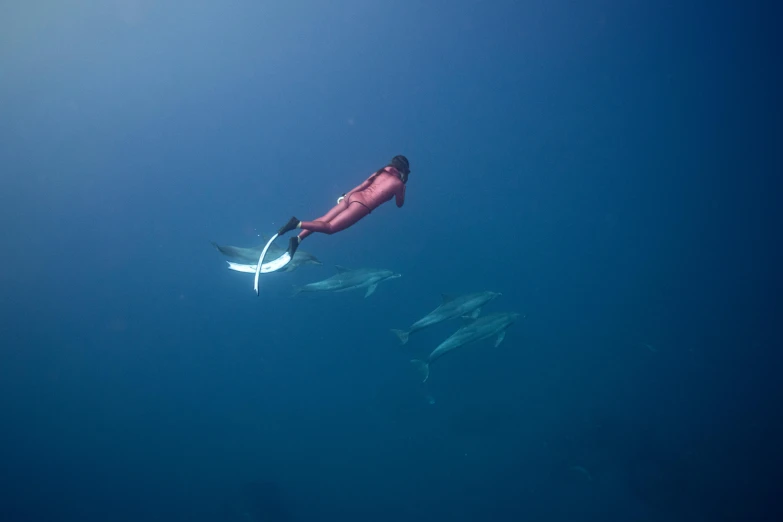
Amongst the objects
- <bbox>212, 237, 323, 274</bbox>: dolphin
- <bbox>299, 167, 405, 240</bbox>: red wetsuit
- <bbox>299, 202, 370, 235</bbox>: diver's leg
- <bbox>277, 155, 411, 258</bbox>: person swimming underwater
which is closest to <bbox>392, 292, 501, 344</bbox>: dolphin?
<bbox>212, 237, 323, 274</bbox>: dolphin

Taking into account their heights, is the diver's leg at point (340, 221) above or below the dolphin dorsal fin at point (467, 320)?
above

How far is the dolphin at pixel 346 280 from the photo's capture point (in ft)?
34.0

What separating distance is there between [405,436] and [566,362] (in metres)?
9.43

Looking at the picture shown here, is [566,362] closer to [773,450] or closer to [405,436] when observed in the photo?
[773,450]

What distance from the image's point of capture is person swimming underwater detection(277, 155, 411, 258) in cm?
555

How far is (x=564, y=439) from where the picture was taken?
15.7m

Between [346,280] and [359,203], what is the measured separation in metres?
4.89

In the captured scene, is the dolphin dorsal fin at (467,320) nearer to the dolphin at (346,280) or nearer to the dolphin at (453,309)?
the dolphin at (453,309)

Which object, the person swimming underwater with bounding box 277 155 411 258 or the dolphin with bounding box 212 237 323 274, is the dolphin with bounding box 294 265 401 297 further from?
the person swimming underwater with bounding box 277 155 411 258

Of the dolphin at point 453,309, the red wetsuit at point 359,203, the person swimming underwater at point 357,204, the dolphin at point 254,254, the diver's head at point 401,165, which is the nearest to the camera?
the person swimming underwater at point 357,204

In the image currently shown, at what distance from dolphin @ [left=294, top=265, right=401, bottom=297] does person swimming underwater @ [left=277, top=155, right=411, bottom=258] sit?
440cm

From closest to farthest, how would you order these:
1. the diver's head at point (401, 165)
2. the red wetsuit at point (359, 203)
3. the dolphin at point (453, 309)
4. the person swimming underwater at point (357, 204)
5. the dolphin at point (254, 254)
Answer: the person swimming underwater at point (357, 204)
the red wetsuit at point (359, 203)
the diver's head at point (401, 165)
the dolphin at point (254, 254)
the dolphin at point (453, 309)

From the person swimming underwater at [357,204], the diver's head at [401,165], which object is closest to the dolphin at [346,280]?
the person swimming underwater at [357,204]

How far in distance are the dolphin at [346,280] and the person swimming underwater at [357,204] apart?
4.40 meters
